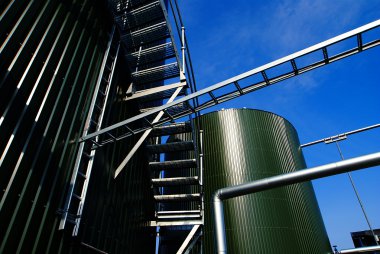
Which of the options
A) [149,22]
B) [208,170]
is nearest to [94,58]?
[149,22]

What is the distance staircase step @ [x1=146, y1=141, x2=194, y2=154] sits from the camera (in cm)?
1467

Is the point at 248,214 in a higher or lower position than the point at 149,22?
lower

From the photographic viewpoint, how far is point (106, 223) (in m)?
12.1

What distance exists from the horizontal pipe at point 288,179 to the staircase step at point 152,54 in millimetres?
7587

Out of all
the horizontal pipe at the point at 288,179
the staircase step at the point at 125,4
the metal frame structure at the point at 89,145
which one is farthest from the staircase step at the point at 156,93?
the horizontal pipe at the point at 288,179

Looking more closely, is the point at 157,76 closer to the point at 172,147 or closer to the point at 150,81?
the point at 150,81

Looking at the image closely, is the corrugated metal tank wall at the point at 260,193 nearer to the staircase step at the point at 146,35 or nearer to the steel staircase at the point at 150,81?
the steel staircase at the point at 150,81

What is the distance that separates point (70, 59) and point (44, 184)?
16.9ft

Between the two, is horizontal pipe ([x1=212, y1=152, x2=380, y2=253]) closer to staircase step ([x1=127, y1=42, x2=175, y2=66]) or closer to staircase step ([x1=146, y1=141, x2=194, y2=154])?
staircase step ([x1=146, y1=141, x2=194, y2=154])

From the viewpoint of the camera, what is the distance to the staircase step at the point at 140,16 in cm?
1357

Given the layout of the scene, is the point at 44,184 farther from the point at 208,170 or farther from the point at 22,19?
the point at 208,170

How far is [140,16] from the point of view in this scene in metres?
14.0

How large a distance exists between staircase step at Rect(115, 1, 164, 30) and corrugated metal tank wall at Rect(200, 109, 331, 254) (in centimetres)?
1354

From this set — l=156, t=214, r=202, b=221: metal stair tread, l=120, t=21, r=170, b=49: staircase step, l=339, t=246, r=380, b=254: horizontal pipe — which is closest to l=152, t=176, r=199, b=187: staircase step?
l=156, t=214, r=202, b=221: metal stair tread
